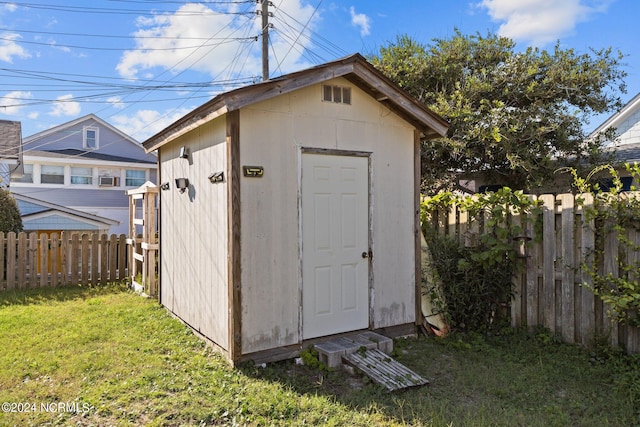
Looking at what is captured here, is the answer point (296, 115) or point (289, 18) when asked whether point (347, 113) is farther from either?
point (289, 18)

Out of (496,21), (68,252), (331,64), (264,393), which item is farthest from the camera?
(496,21)

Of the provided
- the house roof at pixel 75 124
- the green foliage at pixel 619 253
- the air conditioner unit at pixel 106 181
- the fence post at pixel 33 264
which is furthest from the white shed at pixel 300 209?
the house roof at pixel 75 124

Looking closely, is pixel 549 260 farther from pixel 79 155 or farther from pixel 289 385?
pixel 79 155

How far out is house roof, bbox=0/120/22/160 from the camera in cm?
1216

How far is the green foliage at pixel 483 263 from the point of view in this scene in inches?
197

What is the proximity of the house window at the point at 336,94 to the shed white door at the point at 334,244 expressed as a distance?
64cm

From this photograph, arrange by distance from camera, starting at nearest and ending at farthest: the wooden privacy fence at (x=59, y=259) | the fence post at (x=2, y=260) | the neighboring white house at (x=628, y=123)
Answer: the fence post at (x=2, y=260) → the wooden privacy fence at (x=59, y=259) → the neighboring white house at (x=628, y=123)

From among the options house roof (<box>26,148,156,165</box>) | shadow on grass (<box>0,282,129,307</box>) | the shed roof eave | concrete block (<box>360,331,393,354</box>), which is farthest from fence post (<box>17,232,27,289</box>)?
house roof (<box>26,148,156,165</box>)

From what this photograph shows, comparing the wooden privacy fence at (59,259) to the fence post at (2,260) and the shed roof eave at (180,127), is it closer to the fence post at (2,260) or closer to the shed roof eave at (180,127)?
the fence post at (2,260)

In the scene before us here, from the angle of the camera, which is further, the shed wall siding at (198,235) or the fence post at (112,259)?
the fence post at (112,259)

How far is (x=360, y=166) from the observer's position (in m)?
4.87

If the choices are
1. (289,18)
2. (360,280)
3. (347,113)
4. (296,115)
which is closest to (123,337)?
(360,280)

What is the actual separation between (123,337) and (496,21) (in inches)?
451

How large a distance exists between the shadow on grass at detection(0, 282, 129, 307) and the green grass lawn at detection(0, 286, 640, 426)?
5.85ft
